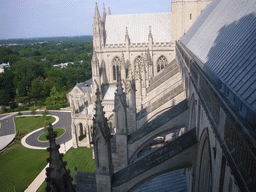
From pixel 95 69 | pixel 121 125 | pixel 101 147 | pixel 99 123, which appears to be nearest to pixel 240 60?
pixel 99 123

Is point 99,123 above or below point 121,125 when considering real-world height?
above

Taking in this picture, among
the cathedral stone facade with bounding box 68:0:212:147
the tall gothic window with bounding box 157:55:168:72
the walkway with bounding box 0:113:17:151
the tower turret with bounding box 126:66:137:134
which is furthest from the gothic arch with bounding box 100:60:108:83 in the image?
the walkway with bounding box 0:113:17:151

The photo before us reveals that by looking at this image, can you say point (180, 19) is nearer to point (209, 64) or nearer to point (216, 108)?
point (209, 64)

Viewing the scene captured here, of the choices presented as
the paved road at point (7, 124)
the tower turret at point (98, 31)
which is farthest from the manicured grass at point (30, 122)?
the tower turret at point (98, 31)

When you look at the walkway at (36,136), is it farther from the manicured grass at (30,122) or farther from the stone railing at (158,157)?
the stone railing at (158,157)

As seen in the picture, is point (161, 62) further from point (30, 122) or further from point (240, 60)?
point (30, 122)
